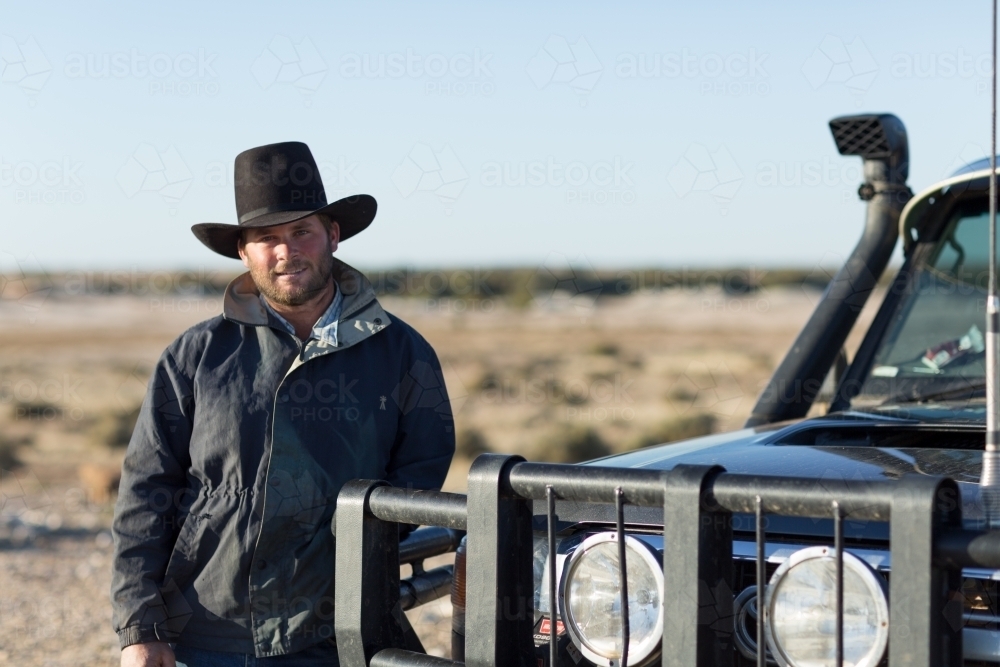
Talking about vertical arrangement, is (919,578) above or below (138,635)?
above

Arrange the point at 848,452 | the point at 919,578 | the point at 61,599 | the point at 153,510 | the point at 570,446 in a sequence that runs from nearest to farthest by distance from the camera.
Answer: the point at 919,578 → the point at 848,452 → the point at 153,510 → the point at 61,599 → the point at 570,446

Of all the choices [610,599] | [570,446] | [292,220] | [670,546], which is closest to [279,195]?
[292,220]

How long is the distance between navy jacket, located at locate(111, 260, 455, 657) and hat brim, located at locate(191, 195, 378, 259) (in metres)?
0.23

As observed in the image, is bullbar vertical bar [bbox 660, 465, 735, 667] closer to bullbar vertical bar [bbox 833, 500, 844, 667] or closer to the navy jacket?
bullbar vertical bar [bbox 833, 500, 844, 667]

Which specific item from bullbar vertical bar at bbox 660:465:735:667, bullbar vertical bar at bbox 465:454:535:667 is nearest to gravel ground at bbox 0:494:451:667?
bullbar vertical bar at bbox 465:454:535:667

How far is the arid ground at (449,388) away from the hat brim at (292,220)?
3104 mm

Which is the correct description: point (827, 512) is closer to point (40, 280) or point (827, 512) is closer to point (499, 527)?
point (499, 527)

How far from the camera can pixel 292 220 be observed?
358 cm

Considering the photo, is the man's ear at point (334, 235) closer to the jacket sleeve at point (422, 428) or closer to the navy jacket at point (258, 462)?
the navy jacket at point (258, 462)

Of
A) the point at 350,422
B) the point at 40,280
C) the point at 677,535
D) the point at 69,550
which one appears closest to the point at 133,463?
the point at 350,422

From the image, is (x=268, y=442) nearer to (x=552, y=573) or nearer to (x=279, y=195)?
(x=279, y=195)

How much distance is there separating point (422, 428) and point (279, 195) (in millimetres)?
821

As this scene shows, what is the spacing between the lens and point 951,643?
84.6 inches

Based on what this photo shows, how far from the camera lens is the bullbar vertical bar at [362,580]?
2.77 meters
